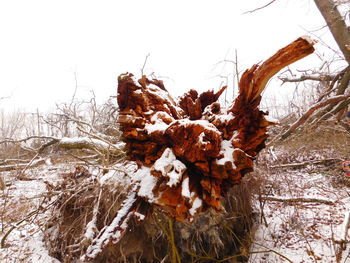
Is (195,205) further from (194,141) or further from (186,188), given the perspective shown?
(194,141)

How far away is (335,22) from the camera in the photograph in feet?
15.4

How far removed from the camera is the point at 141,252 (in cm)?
244

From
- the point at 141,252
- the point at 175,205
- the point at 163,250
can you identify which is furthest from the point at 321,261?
the point at 175,205

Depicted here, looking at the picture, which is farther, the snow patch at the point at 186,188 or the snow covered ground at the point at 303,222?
the snow covered ground at the point at 303,222

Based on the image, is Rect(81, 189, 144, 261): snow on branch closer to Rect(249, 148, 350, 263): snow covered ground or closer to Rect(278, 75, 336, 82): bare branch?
Rect(249, 148, 350, 263): snow covered ground

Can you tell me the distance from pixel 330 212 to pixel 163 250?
2283mm

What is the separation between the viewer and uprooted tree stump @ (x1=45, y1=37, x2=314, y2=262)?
1.19 m

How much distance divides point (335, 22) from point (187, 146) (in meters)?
5.55

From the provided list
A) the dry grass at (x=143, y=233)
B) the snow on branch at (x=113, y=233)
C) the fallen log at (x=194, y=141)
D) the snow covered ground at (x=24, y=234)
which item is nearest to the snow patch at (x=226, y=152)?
the fallen log at (x=194, y=141)

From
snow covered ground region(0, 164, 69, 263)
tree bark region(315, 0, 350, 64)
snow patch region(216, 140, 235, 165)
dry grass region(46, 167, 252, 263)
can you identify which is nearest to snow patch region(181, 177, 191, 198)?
snow patch region(216, 140, 235, 165)

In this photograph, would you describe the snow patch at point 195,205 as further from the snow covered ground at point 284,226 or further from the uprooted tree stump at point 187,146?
the snow covered ground at point 284,226

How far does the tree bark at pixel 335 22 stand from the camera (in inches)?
183

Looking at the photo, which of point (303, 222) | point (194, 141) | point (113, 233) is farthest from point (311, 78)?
point (113, 233)

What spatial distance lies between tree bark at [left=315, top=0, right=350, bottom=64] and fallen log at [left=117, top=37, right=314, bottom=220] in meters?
4.71
